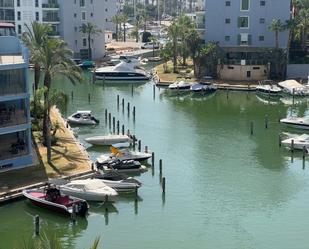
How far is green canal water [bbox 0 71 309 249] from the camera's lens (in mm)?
40844

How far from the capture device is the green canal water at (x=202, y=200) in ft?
134

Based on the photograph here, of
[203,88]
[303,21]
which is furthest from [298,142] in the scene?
[303,21]

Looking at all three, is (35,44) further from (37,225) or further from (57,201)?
(37,225)

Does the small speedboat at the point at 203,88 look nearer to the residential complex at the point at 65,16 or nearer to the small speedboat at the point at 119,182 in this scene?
the residential complex at the point at 65,16

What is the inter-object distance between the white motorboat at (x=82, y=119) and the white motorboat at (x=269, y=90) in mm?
33873

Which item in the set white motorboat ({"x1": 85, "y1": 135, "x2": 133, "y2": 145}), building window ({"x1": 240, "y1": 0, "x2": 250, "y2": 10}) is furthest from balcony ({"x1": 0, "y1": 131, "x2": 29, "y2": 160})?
building window ({"x1": 240, "y1": 0, "x2": 250, "y2": 10})

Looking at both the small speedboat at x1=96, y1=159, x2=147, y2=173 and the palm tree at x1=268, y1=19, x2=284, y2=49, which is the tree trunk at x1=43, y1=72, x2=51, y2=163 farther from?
the palm tree at x1=268, y1=19, x2=284, y2=49

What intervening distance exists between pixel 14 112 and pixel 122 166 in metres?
10.7

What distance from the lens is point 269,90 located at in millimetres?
97000

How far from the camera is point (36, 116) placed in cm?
6494

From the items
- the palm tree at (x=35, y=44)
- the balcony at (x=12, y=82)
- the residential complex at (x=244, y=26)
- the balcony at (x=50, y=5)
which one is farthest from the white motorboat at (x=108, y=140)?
the balcony at (x=50, y=5)

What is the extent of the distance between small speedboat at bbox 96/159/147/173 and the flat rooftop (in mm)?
11706

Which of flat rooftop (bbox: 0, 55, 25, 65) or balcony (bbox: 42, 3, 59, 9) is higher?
balcony (bbox: 42, 3, 59, 9)

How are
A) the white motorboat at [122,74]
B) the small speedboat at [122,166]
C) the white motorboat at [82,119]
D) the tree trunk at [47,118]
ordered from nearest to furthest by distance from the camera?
the tree trunk at [47,118], the small speedboat at [122,166], the white motorboat at [82,119], the white motorboat at [122,74]
